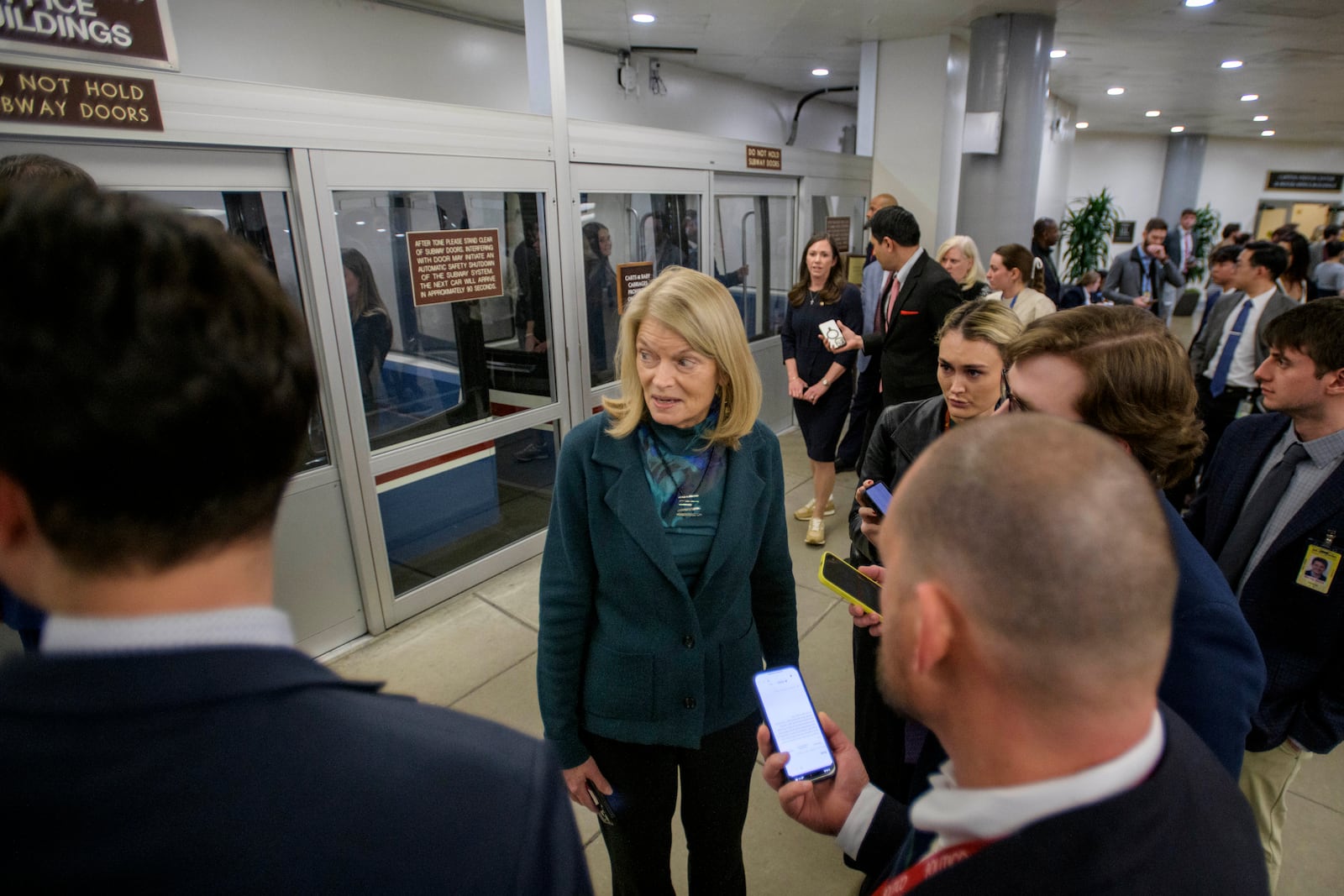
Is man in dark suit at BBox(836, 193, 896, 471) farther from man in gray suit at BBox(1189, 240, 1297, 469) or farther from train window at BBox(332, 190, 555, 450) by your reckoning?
train window at BBox(332, 190, 555, 450)

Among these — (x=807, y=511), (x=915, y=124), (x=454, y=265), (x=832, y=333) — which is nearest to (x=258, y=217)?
(x=454, y=265)

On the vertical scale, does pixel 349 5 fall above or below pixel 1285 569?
above

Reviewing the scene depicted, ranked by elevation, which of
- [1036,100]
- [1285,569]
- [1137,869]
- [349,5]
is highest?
[349,5]

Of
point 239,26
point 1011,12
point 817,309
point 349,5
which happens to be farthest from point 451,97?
point 1011,12

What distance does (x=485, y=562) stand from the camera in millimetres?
4211

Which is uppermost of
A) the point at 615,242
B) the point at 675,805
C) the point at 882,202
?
the point at 882,202

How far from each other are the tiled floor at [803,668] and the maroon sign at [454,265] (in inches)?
70.0

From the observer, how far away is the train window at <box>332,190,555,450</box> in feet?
11.1

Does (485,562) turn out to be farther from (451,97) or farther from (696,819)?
(451,97)

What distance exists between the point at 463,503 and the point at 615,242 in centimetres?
213

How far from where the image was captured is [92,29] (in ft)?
7.40

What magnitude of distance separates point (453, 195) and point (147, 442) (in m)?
3.52

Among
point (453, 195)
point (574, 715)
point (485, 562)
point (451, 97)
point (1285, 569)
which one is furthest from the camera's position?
point (451, 97)

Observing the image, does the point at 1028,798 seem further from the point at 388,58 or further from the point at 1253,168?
the point at 1253,168
